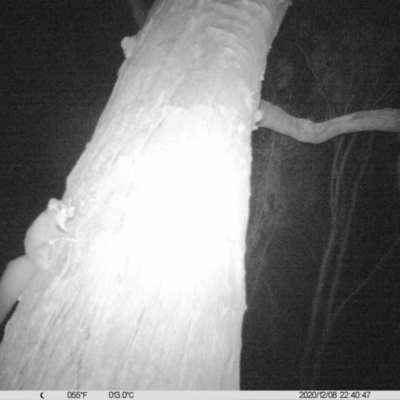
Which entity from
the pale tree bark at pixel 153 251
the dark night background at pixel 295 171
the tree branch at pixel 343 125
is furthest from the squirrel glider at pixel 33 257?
the dark night background at pixel 295 171

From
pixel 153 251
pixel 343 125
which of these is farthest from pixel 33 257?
pixel 343 125

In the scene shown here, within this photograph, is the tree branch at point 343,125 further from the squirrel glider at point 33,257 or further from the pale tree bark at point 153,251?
the squirrel glider at point 33,257

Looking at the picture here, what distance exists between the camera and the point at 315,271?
10805 millimetres

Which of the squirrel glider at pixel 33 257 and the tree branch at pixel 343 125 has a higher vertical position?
the tree branch at pixel 343 125

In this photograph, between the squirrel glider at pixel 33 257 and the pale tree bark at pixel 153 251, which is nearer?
the pale tree bark at pixel 153 251

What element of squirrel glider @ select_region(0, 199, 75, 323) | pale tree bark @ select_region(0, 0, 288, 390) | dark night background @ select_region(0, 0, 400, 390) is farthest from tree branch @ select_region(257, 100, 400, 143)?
dark night background @ select_region(0, 0, 400, 390)

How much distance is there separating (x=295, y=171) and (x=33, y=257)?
8.87 meters

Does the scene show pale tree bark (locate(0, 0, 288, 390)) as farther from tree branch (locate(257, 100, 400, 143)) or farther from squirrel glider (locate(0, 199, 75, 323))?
tree branch (locate(257, 100, 400, 143))

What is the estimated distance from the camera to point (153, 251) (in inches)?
33.0

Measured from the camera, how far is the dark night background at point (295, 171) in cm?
770

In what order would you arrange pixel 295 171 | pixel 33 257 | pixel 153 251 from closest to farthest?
pixel 153 251 → pixel 33 257 → pixel 295 171

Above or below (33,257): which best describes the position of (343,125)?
above

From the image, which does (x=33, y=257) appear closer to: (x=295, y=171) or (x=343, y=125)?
(x=343, y=125)

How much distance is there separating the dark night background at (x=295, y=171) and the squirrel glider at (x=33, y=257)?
6.97 m
